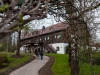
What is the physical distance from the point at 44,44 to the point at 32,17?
61128 millimetres

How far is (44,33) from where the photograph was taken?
70688 mm

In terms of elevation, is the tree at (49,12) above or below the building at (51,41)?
below

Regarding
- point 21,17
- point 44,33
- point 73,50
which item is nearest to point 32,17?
point 21,17

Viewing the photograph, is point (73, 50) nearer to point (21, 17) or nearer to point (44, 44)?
point (21, 17)

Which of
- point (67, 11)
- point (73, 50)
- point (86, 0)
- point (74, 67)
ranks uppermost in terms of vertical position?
point (86, 0)

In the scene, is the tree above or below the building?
below

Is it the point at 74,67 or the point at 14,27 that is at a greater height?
the point at 14,27

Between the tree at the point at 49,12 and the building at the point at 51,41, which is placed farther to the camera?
the building at the point at 51,41

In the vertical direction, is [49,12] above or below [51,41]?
below

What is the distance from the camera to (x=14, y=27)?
3443 millimetres

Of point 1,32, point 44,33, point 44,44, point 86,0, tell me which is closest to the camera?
point 1,32

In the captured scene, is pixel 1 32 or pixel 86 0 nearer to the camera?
pixel 1 32

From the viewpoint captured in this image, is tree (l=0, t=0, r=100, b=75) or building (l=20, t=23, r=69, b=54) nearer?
tree (l=0, t=0, r=100, b=75)

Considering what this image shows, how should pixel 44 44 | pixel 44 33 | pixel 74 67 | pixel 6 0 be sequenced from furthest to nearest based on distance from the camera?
1. pixel 44 33
2. pixel 44 44
3. pixel 74 67
4. pixel 6 0
